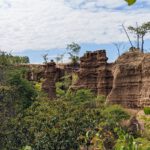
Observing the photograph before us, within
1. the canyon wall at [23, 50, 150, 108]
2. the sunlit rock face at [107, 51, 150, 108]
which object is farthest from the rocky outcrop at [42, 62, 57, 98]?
the sunlit rock face at [107, 51, 150, 108]

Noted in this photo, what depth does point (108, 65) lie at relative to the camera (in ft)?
167

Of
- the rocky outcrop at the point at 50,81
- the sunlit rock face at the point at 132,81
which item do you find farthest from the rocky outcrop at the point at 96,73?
the rocky outcrop at the point at 50,81

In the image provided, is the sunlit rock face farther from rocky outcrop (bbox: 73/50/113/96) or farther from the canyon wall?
rocky outcrop (bbox: 73/50/113/96)

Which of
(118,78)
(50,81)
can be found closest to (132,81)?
(118,78)

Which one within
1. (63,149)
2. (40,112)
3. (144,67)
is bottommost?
(63,149)

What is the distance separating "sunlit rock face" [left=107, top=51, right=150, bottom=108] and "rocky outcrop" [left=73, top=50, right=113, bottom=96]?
2.57 meters

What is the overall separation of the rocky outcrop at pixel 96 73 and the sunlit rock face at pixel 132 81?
257 cm

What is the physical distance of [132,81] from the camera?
146 ft

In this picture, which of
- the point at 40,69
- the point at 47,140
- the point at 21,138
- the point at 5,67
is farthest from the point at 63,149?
the point at 40,69

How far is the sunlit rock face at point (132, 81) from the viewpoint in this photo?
140ft

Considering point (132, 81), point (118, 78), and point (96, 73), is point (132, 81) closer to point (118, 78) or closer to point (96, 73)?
point (118, 78)

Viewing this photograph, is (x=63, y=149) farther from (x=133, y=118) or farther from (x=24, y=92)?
(x=24, y=92)

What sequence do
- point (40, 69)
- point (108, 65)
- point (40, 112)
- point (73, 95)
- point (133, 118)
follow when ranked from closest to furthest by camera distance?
point (40, 112) < point (133, 118) < point (73, 95) < point (108, 65) < point (40, 69)

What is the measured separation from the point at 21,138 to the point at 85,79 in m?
24.5
